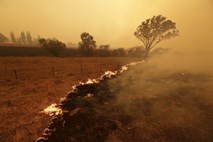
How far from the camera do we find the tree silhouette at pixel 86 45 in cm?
5622

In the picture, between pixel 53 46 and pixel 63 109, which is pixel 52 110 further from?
pixel 53 46

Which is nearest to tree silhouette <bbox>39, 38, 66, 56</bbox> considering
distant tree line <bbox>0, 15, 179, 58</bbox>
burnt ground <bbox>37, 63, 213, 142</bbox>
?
distant tree line <bbox>0, 15, 179, 58</bbox>

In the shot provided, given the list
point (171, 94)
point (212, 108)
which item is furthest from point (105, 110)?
point (212, 108)

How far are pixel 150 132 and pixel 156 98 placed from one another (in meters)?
4.60

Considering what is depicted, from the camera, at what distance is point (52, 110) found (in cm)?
842

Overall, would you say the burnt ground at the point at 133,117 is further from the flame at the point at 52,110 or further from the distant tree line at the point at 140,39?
the distant tree line at the point at 140,39

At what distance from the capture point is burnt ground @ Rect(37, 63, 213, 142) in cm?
630

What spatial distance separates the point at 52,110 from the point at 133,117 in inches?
191

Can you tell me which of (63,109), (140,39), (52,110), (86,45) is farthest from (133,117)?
(86,45)

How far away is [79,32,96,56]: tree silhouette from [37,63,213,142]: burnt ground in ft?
149

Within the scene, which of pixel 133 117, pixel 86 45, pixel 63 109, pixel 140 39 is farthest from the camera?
pixel 86 45

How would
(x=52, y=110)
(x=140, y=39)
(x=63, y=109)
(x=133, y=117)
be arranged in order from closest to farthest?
(x=133, y=117) < (x=52, y=110) < (x=63, y=109) < (x=140, y=39)

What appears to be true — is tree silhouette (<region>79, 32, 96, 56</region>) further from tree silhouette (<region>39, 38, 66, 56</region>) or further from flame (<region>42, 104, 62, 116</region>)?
flame (<region>42, 104, 62, 116</region>)

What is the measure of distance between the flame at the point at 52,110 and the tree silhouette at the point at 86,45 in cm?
4813
